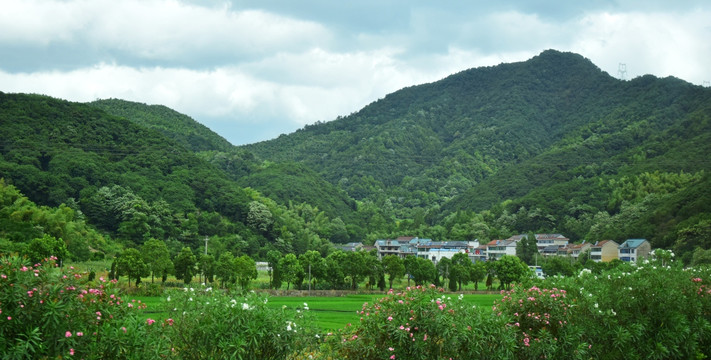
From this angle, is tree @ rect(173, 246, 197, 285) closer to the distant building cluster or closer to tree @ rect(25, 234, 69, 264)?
tree @ rect(25, 234, 69, 264)

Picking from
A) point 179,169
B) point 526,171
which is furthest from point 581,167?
point 179,169

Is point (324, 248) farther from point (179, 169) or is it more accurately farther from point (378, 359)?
point (378, 359)

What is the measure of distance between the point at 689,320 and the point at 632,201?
100444mm

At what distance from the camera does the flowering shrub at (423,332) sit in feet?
44.9

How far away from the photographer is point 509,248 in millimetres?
112875

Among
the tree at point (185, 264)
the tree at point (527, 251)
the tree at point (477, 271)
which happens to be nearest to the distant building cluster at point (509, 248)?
the tree at point (527, 251)

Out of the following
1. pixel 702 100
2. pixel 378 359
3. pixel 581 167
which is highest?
pixel 702 100

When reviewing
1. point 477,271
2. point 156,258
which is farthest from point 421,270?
point 156,258

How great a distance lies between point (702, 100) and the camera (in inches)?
7116

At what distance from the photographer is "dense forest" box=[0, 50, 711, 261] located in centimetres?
8331

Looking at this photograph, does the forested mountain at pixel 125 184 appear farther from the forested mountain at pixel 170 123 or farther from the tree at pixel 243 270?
the forested mountain at pixel 170 123

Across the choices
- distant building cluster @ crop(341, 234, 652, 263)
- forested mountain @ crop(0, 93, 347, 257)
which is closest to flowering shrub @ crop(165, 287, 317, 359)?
forested mountain @ crop(0, 93, 347, 257)

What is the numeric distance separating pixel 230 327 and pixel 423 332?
13.5ft

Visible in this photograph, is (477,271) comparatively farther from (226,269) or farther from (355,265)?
(226,269)
